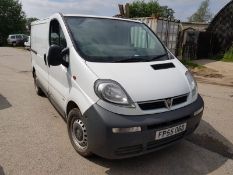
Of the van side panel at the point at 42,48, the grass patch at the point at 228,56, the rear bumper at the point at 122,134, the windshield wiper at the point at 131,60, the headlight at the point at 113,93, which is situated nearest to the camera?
the rear bumper at the point at 122,134

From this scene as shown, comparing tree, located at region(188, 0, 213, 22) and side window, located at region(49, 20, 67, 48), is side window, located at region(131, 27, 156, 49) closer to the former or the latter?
side window, located at region(49, 20, 67, 48)

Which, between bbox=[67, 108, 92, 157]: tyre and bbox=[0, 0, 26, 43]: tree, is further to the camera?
bbox=[0, 0, 26, 43]: tree

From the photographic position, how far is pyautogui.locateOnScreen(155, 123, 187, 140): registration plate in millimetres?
3292

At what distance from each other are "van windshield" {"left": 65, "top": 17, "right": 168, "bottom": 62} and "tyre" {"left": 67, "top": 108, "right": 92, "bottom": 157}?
31.4 inches

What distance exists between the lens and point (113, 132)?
10.1 feet

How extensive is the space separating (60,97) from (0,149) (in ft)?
3.79

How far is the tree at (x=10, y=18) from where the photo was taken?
150ft

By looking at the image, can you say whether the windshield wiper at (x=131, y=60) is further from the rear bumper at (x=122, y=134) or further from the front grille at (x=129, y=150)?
the front grille at (x=129, y=150)

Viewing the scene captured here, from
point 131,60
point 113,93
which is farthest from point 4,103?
point 113,93

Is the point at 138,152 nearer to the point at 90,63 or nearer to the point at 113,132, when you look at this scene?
the point at 113,132

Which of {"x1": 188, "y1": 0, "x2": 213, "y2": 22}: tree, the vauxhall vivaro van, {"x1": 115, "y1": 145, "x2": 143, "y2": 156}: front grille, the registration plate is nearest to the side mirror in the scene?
the vauxhall vivaro van

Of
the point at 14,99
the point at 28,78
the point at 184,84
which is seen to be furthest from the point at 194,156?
the point at 28,78

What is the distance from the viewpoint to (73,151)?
3961 mm

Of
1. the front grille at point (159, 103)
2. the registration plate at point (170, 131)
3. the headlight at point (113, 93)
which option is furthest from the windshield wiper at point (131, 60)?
the registration plate at point (170, 131)
